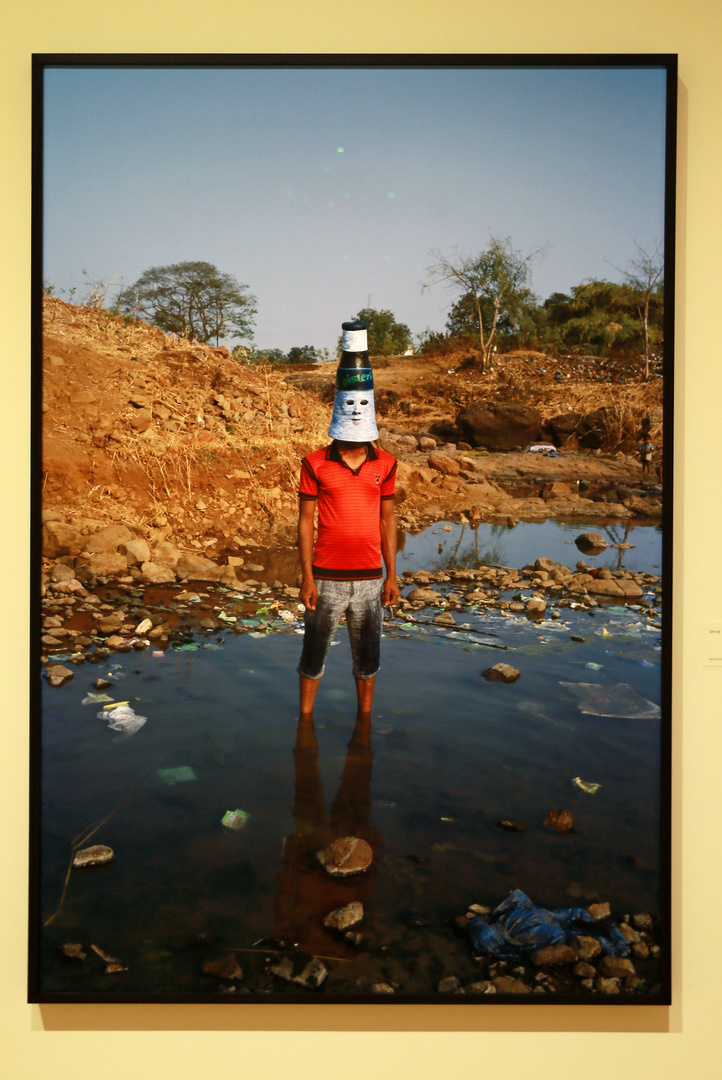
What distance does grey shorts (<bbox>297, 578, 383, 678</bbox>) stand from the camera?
1.73 meters

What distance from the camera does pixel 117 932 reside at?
5.44 feet

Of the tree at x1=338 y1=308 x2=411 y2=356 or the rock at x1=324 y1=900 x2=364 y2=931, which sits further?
the tree at x1=338 y1=308 x2=411 y2=356

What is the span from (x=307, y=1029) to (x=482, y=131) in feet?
6.97

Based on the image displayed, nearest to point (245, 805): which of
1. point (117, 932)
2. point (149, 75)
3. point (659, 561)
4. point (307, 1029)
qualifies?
point (117, 932)

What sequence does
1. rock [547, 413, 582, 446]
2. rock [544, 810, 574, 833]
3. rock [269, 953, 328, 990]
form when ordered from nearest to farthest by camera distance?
rock [269, 953, 328, 990] → rock [544, 810, 574, 833] → rock [547, 413, 582, 446]

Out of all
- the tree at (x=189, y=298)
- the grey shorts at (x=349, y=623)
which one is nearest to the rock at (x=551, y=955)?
the grey shorts at (x=349, y=623)

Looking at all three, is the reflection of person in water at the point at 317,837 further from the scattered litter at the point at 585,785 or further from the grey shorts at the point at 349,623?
the scattered litter at the point at 585,785

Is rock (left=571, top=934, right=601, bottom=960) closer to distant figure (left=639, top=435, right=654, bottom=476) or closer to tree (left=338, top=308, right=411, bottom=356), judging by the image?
distant figure (left=639, top=435, right=654, bottom=476)

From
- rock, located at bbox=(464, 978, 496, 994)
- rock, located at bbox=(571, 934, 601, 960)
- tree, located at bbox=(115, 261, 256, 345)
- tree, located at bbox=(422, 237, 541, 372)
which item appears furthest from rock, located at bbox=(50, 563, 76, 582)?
rock, located at bbox=(571, 934, 601, 960)

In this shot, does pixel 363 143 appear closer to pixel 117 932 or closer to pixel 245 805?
pixel 245 805

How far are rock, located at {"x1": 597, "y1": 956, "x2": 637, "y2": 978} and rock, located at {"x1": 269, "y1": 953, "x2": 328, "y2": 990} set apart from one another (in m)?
0.62

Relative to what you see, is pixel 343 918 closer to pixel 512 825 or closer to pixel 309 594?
pixel 512 825

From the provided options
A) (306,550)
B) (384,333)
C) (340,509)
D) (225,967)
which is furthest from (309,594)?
(225,967)

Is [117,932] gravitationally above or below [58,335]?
below
